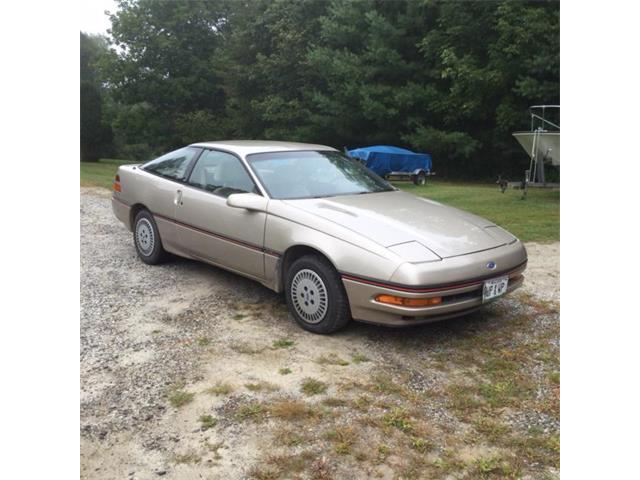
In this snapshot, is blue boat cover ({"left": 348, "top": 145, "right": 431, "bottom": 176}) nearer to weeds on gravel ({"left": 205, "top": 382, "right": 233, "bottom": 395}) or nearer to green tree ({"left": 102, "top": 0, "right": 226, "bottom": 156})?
weeds on gravel ({"left": 205, "top": 382, "right": 233, "bottom": 395})

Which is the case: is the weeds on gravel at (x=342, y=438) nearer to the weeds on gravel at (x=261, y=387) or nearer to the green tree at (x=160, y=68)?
the weeds on gravel at (x=261, y=387)

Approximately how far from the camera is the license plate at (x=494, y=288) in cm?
398

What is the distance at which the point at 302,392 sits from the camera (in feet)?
10.9

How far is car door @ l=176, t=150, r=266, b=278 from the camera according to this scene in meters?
4.64

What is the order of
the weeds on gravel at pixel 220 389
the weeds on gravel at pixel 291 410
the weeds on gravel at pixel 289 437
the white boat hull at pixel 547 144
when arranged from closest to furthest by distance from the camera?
the weeds on gravel at pixel 289 437, the weeds on gravel at pixel 291 410, the weeds on gravel at pixel 220 389, the white boat hull at pixel 547 144

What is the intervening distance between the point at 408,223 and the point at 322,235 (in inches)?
26.1

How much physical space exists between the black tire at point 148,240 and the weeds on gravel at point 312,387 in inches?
117

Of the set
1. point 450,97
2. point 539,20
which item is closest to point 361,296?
point 539,20

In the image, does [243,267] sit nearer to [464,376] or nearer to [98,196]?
[464,376]

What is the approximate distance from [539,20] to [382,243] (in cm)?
1952

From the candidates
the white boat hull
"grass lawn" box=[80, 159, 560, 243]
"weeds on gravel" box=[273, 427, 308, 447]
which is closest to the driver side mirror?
"weeds on gravel" box=[273, 427, 308, 447]

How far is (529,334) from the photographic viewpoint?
4.25 metres

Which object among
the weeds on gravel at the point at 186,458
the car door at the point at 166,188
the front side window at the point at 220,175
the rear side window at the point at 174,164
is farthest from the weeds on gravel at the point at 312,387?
the rear side window at the point at 174,164

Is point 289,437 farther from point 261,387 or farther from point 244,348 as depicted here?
point 244,348
